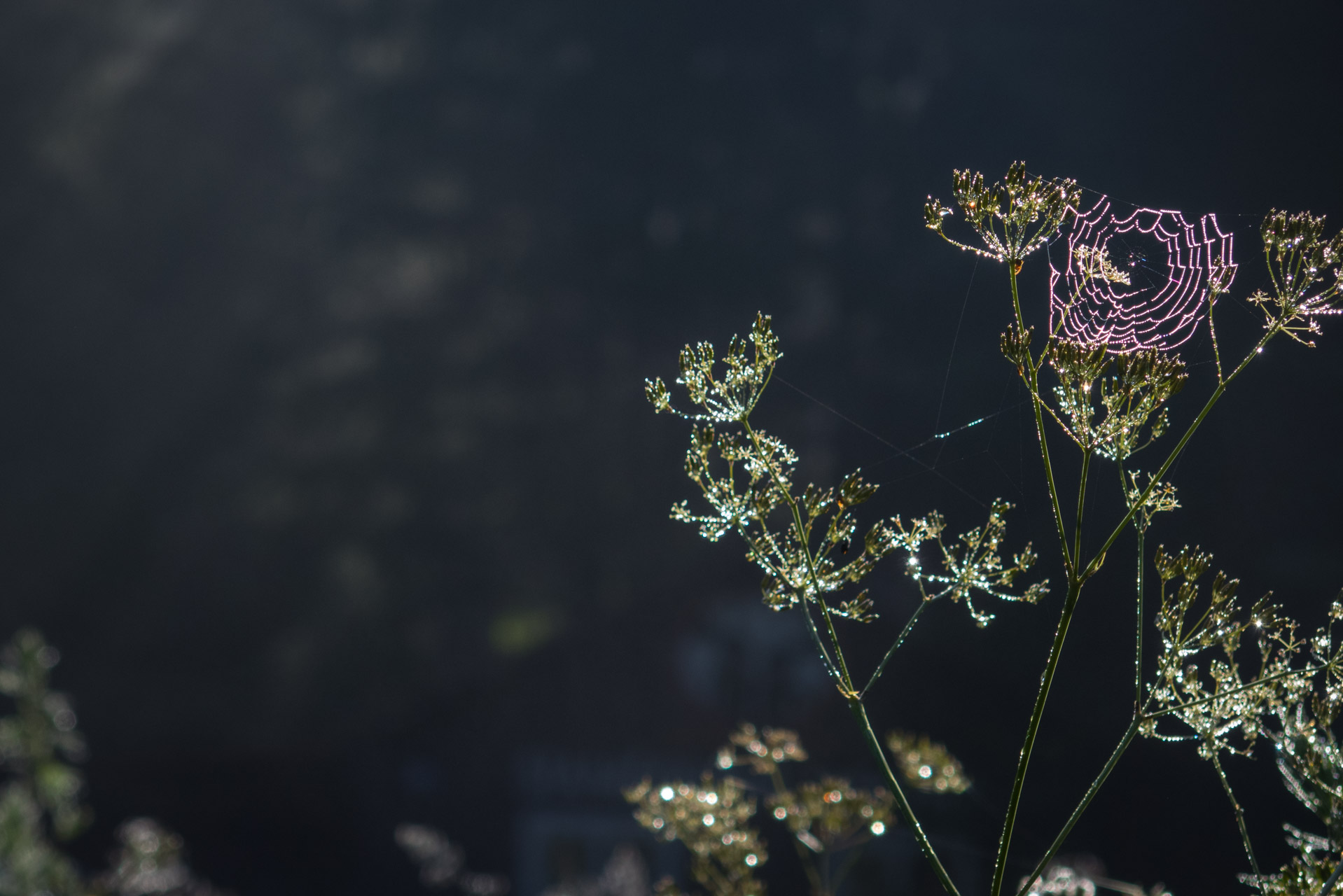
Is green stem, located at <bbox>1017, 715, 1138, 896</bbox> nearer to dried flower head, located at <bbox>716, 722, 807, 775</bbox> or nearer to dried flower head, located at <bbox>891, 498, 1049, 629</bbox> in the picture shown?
dried flower head, located at <bbox>891, 498, 1049, 629</bbox>

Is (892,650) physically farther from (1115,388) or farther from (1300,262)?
(1300,262)

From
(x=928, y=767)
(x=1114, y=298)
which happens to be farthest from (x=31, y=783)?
(x=1114, y=298)

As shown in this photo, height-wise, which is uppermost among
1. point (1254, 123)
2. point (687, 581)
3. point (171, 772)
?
point (1254, 123)

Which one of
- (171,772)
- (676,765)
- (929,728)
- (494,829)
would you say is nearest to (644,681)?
(676,765)

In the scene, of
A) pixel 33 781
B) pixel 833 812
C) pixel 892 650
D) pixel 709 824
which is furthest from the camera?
pixel 833 812

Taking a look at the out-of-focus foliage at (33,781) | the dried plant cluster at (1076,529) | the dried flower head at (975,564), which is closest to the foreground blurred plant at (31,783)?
the out-of-focus foliage at (33,781)

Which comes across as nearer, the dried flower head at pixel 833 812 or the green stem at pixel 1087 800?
the green stem at pixel 1087 800

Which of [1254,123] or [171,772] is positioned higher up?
[1254,123]

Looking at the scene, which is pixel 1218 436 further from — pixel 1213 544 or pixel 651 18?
pixel 651 18

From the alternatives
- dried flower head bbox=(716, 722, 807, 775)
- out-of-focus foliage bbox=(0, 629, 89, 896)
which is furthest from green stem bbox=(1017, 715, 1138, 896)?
out-of-focus foliage bbox=(0, 629, 89, 896)

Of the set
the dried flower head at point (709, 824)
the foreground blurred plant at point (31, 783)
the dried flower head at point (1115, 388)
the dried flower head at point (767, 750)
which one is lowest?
the foreground blurred plant at point (31, 783)

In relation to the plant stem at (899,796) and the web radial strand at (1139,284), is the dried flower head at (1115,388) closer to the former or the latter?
the web radial strand at (1139,284)
